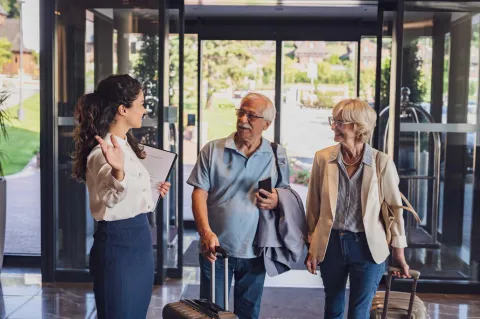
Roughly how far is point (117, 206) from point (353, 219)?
1025mm

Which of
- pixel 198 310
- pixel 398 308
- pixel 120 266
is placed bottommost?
pixel 398 308

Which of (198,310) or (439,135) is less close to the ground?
(439,135)

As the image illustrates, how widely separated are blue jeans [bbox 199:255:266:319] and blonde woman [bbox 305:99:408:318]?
0.81ft

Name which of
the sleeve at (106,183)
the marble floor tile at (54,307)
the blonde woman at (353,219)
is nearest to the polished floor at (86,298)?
the marble floor tile at (54,307)

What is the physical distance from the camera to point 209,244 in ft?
9.55

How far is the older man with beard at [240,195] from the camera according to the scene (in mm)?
3020

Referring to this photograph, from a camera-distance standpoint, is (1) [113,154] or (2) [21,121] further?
(2) [21,121]

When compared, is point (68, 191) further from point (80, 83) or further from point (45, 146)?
point (80, 83)

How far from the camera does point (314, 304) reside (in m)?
5.27

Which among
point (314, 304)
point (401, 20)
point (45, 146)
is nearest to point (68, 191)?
point (45, 146)

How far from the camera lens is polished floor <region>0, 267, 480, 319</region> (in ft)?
16.2

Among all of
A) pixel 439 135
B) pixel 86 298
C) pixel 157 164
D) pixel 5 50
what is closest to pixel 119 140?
pixel 157 164

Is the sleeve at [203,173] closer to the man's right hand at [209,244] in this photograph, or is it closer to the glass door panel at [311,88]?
the man's right hand at [209,244]

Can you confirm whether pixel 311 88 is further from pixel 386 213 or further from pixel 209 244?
pixel 209 244
